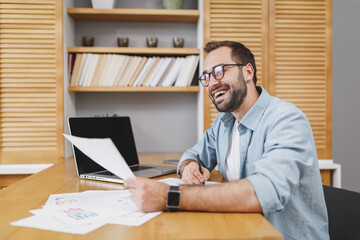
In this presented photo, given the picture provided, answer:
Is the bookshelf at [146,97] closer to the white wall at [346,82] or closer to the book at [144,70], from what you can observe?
the book at [144,70]

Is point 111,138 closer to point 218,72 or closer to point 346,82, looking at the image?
point 218,72

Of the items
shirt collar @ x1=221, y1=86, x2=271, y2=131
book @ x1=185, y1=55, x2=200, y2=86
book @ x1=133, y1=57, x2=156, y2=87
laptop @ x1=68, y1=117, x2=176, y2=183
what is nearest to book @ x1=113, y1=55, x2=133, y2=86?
book @ x1=133, y1=57, x2=156, y2=87

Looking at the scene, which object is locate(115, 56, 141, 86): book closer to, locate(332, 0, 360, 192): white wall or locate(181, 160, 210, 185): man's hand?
locate(181, 160, 210, 185): man's hand

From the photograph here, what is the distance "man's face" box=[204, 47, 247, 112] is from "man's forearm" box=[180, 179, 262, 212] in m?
0.51

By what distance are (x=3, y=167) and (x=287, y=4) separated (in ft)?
7.54

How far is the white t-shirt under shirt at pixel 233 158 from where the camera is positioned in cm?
139

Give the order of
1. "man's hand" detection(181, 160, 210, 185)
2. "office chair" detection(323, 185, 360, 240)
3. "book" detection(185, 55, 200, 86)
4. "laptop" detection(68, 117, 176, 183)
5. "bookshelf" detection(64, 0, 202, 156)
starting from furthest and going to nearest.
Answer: "bookshelf" detection(64, 0, 202, 156) < "book" detection(185, 55, 200, 86) < "laptop" detection(68, 117, 176, 183) < "man's hand" detection(181, 160, 210, 185) < "office chair" detection(323, 185, 360, 240)

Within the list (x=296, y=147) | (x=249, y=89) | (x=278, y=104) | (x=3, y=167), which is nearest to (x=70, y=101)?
(x=3, y=167)

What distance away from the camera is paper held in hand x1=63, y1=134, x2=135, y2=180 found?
89 centimetres

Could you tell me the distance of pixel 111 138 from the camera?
171 cm

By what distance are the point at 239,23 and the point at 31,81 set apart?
1533 mm

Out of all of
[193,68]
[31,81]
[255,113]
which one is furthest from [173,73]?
[255,113]

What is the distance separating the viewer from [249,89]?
1.39m

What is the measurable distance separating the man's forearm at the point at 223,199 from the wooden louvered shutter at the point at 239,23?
4.62 ft
